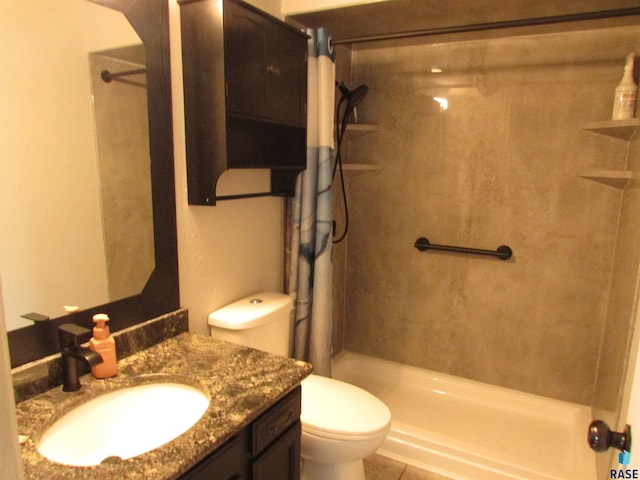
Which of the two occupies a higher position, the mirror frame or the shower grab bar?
the mirror frame

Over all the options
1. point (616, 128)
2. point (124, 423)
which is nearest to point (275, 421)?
point (124, 423)

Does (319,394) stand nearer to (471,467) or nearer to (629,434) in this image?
(471,467)

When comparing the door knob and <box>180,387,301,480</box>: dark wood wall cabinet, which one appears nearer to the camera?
the door knob

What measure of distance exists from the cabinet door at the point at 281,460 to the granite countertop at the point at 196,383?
16 centimetres

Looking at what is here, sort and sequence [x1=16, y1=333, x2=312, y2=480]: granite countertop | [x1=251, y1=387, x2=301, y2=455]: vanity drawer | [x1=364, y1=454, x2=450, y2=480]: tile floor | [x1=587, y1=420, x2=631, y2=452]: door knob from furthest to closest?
[x1=364, y1=454, x2=450, y2=480]: tile floor, [x1=251, y1=387, x2=301, y2=455]: vanity drawer, [x1=16, y1=333, x2=312, y2=480]: granite countertop, [x1=587, y1=420, x2=631, y2=452]: door knob

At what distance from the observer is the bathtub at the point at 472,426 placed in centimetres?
195

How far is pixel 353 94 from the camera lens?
2383 millimetres

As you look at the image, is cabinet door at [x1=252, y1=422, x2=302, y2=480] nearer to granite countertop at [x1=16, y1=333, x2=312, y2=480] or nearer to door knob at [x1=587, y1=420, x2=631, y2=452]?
granite countertop at [x1=16, y1=333, x2=312, y2=480]

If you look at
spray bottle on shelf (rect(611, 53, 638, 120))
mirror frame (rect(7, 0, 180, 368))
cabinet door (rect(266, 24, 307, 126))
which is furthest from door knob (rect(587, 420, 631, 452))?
spray bottle on shelf (rect(611, 53, 638, 120))

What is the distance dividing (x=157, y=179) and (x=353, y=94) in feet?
4.29

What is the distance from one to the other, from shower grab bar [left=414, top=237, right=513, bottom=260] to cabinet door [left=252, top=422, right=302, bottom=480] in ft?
4.88

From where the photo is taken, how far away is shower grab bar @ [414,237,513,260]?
237 cm

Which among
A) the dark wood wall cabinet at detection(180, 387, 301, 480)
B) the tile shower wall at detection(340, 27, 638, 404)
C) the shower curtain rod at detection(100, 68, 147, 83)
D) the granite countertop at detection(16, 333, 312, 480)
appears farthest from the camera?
the tile shower wall at detection(340, 27, 638, 404)

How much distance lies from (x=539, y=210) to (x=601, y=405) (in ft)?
3.14
